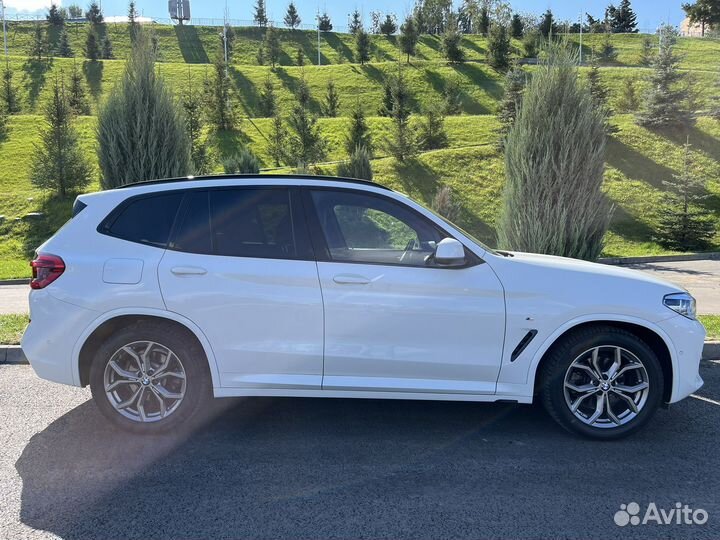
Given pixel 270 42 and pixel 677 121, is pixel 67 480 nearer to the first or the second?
pixel 677 121

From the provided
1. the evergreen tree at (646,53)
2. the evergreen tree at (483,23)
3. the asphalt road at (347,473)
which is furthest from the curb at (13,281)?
the evergreen tree at (483,23)

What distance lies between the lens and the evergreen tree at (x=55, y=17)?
70375 millimetres

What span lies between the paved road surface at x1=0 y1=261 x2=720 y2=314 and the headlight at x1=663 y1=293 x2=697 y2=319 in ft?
17.9

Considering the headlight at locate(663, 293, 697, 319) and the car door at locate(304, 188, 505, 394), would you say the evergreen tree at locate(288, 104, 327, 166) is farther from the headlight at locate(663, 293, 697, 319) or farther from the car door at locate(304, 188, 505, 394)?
the headlight at locate(663, 293, 697, 319)

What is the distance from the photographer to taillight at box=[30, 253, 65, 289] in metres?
4.21

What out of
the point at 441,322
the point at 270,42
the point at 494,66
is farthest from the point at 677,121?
the point at 270,42

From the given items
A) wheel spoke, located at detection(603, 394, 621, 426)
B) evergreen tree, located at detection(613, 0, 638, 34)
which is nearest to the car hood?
wheel spoke, located at detection(603, 394, 621, 426)

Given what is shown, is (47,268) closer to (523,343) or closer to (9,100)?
(523,343)

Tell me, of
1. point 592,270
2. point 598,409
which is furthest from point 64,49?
point 598,409

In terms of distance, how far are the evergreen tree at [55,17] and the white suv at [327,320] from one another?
79.5 meters

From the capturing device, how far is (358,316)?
4066 mm

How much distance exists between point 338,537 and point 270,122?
3090 cm

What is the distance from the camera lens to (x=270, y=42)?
54.8 meters

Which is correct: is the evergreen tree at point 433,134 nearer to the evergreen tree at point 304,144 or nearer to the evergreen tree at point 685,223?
the evergreen tree at point 304,144
